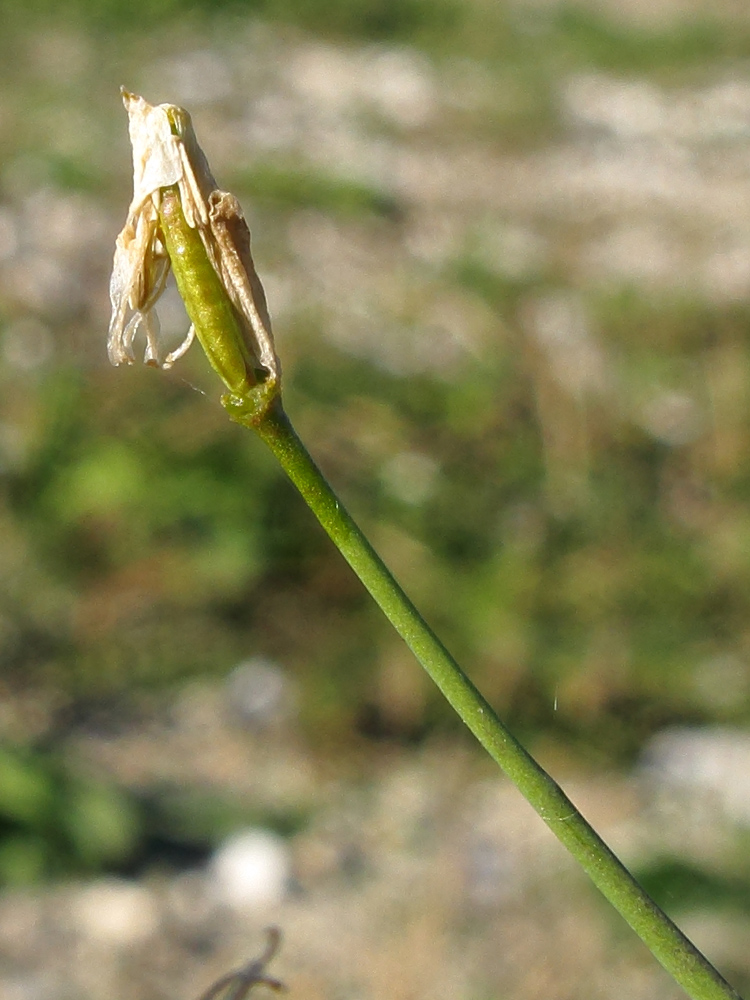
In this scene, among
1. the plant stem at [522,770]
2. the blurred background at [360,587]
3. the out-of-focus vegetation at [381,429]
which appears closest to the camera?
the plant stem at [522,770]

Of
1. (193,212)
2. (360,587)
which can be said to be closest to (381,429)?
(360,587)

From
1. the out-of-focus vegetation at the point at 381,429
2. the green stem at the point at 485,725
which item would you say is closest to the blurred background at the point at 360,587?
the out-of-focus vegetation at the point at 381,429

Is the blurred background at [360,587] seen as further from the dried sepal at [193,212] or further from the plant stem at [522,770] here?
the dried sepal at [193,212]

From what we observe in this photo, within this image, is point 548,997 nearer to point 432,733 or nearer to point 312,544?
point 432,733

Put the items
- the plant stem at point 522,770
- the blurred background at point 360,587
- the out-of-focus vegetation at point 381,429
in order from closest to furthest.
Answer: the plant stem at point 522,770
the blurred background at point 360,587
the out-of-focus vegetation at point 381,429

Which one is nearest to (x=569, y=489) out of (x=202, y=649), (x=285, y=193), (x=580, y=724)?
(x=580, y=724)

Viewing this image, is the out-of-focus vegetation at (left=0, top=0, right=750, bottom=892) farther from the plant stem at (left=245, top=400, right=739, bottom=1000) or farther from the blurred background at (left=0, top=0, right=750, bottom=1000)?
the plant stem at (left=245, top=400, right=739, bottom=1000)
